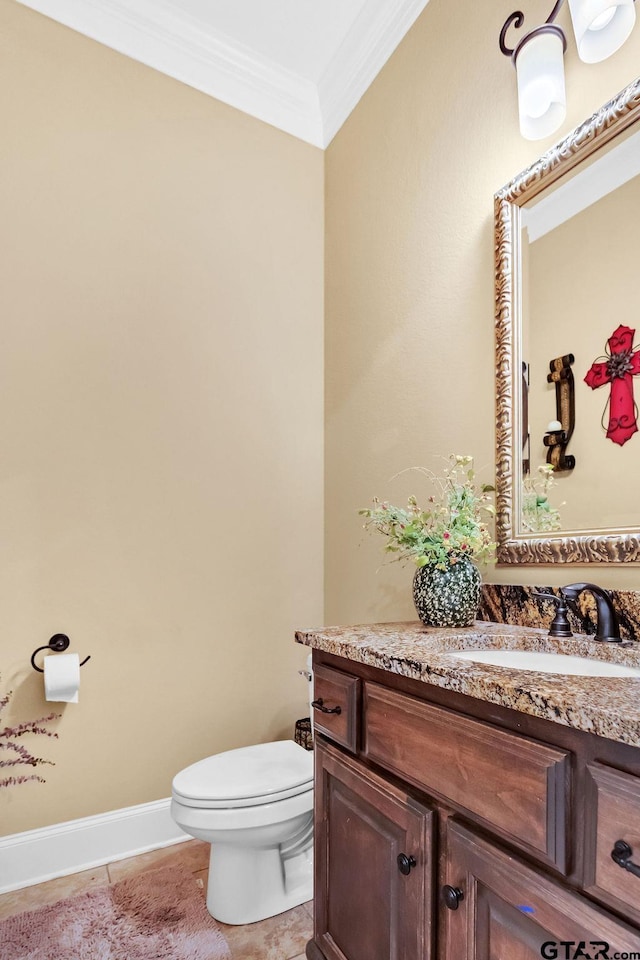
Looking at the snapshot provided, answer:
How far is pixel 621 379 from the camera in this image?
1251 millimetres

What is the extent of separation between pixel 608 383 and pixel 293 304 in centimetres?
154

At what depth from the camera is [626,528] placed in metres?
1.21

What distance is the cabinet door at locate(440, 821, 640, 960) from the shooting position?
65 cm

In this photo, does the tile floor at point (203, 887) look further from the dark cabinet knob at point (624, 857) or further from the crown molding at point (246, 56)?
the crown molding at point (246, 56)

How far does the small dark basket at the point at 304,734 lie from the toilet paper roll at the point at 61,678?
0.84m

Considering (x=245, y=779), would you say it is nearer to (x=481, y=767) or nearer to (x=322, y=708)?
(x=322, y=708)

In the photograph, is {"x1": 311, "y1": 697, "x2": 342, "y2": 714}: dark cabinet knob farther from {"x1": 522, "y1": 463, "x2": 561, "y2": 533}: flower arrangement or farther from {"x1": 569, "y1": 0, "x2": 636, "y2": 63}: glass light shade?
{"x1": 569, "y1": 0, "x2": 636, "y2": 63}: glass light shade

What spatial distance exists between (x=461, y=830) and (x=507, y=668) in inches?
10.2

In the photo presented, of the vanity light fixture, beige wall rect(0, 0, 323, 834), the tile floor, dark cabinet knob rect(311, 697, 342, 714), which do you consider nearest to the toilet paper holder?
beige wall rect(0, 0, 323, 834)

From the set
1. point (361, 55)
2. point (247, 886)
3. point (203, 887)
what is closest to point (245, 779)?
point (247, 886)

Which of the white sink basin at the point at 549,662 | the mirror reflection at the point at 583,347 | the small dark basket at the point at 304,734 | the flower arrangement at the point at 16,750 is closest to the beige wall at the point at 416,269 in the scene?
the mirror reflection at the point at 583,347

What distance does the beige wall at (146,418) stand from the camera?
190 centimetres

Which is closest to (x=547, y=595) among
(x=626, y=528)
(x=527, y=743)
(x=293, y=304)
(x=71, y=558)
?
(x=626, y=528)

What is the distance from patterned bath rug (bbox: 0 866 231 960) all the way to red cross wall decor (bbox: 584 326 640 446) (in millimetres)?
1677
